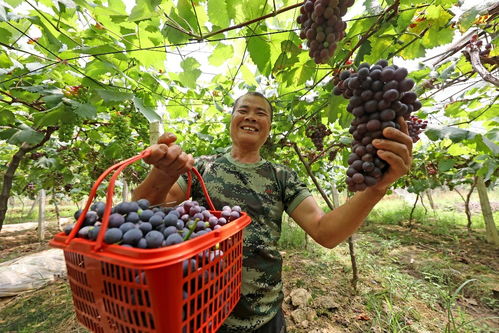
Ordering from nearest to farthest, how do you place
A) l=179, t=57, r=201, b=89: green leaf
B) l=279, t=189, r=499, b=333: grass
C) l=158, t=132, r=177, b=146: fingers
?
l=158, t=132, r=177, b=146: fingers < l=179, t=57, r=201, b=89: green leaf < l=279, t=189, r=499, b=333: grass

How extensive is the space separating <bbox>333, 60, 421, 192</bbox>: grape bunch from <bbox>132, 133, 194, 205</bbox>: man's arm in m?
0.70

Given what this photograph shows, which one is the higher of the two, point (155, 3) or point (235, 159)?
point (155, 3)

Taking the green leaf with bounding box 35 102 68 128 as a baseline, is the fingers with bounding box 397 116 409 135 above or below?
below

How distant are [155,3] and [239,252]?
1151 millimetres

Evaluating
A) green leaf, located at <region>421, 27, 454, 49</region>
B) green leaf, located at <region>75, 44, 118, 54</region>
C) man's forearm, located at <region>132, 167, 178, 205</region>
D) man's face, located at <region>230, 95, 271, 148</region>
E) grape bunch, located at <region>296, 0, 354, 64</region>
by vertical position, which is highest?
green leaf, located at <region>75, 44, 118, 54</region>

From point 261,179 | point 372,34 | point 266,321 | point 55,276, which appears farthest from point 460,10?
point 55,276

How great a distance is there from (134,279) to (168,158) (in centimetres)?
54

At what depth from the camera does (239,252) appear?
1130 mm

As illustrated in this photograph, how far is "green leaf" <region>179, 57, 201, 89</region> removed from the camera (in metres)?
1.72

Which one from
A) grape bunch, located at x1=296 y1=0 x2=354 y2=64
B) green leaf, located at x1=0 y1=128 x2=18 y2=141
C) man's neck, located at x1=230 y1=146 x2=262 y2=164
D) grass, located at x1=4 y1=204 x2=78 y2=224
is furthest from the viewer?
grass, located at x1=4 y1=204 x2=78 y2=224

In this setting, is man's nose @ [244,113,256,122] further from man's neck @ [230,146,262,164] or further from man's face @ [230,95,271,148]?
man's neck @ [230,146,262,164]

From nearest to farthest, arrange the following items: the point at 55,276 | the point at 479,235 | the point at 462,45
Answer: the point at 462,45 < the point at 55,276 < the point at 479,235

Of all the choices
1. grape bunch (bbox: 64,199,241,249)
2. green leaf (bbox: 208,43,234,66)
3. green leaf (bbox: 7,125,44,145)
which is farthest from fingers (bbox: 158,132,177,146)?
green leaf (bbox: 7,125,44,145)

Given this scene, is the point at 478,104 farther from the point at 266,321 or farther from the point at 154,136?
the point at 154,136
